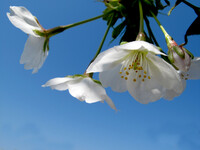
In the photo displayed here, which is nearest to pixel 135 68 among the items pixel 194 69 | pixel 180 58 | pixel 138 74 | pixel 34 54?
pixel 138 74

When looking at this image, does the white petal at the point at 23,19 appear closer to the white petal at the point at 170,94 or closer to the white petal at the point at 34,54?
the white petal at the point at 34,54

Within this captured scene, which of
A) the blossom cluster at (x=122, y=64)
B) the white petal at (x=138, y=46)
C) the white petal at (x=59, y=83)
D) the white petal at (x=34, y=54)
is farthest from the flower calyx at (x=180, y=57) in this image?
the white petal at (x=34, y=54)

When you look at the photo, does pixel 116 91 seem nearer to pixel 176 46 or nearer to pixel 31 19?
Result: pixel 176 46

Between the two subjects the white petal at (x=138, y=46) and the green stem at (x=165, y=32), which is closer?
the white petal at (x=138, y=46)

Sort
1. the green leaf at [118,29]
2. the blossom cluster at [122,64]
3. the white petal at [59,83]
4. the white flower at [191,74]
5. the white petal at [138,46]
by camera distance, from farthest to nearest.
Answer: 1. the green leaf at [118,29]
2. the white petal at [59,83]
3. the white flower at [191,74]
4. the blossom cluster at [122,64]
5. the white petal at [138,46]

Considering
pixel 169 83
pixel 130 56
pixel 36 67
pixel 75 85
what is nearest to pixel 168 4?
pixel 130 56

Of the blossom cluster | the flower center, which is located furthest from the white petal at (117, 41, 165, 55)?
the flower center

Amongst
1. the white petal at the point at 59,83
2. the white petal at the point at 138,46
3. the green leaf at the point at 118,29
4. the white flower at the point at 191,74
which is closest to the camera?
the white petal at the point at 138,46
